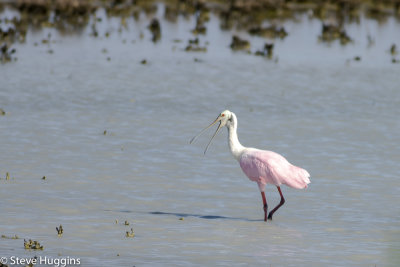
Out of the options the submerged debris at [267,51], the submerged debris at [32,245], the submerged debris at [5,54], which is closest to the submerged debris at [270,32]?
the submerged debris at [267,51]

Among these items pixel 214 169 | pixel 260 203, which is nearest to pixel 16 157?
pixel 214 169

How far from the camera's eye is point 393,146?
52.1 feet

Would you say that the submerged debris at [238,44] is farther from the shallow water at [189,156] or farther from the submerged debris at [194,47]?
the shallow water at [189,156]

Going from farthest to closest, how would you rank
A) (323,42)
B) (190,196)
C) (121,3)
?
(121,3) → (323,42) → (190,196)

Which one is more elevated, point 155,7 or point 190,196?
point 155,7

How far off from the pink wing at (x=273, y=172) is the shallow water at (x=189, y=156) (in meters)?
0.43

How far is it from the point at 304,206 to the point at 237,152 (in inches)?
42.3

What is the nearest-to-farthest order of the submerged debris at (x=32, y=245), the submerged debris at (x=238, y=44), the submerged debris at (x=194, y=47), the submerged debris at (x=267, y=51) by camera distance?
the submerged debris at (x=32, y=245) < the submerged debris at (x=267, y=51) < the submerged debris at (x=194, y=47) < the submerged debris at (x=238, y=44)

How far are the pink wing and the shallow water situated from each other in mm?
427

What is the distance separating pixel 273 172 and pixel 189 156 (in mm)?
3842

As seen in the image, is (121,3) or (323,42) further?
(121,3)

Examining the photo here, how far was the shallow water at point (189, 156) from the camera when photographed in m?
9.79

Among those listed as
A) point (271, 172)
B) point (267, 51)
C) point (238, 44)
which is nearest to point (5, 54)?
point (238, 44)

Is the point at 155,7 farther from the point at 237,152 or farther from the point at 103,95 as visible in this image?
the point at 237,152
